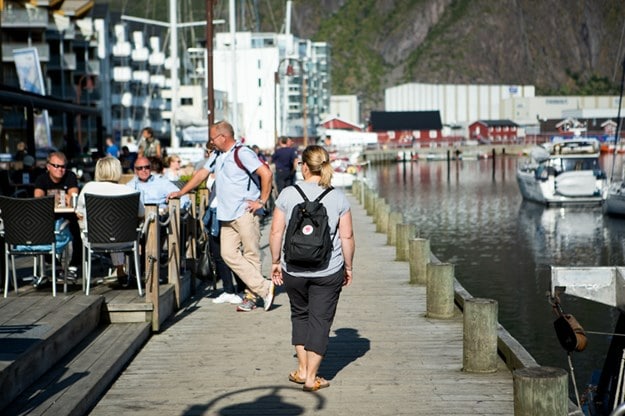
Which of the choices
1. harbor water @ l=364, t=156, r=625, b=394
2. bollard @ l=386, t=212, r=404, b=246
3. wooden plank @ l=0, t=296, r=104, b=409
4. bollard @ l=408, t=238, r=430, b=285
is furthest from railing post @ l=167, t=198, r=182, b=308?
bollard @ l=386, t=212, r=404, b=246

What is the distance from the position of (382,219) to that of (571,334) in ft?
53.5

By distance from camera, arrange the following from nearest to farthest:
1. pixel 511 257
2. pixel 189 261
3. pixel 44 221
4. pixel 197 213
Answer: pixel 44 221
pixel 189 261
pixel 197 213
pixel 511 257

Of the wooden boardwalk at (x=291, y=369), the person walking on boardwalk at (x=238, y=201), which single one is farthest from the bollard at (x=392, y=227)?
the person walking on boardwalk at (x=238, y=201)

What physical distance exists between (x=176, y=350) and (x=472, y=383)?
3025mm

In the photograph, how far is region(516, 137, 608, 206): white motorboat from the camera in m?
55.2

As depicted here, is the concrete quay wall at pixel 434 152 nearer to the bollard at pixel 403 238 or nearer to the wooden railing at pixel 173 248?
the bollard at pixel 403 238

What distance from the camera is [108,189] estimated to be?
11586mm

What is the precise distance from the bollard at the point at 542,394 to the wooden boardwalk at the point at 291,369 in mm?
1074

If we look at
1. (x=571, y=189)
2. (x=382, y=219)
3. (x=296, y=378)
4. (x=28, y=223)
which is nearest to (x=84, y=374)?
(x=296, y=378)

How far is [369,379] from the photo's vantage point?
9055 millimetres

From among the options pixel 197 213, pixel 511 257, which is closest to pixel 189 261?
pixel 197 213

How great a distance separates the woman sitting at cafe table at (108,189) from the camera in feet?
37.9

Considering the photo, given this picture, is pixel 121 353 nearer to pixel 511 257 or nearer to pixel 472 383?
pixel 472 383

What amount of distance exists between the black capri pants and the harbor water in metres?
7.18
